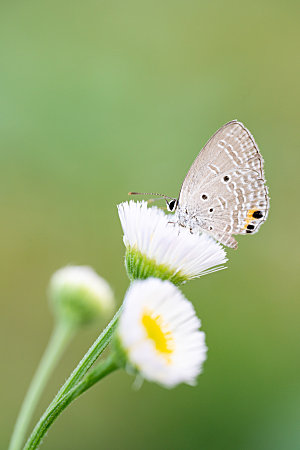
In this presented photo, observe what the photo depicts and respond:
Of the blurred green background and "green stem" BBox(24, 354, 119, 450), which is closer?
"green stem" BBox(24, 354, 119, 450)

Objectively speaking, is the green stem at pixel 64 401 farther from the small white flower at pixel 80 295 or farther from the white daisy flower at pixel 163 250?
the small white flower at pixel 80 295

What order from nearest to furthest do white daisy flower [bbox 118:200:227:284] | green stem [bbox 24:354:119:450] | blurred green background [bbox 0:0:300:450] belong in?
green stem [bbox 24:354:119:450] → white daisy flower [bbox 118:200:227:284] → blurred green background [bbox 0:0:300:450]

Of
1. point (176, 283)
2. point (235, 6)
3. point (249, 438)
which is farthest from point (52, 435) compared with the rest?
point (235, 6)

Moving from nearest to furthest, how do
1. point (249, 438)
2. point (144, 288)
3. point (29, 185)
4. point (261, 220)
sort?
point (144, 288) < point (261, 220) < point (249, 438) < point (29, 185)

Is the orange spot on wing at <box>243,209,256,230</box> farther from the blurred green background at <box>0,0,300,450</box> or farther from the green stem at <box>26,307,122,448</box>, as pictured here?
the blurred green background at <box>0,0,300,450</box>

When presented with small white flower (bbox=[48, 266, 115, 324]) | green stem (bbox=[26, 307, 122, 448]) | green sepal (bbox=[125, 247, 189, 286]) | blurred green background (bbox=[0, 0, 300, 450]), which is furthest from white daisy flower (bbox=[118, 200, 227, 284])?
blurred green background (bbox=[0, 0, 300, 450])

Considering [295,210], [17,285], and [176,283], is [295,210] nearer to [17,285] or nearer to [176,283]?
[17,285]
